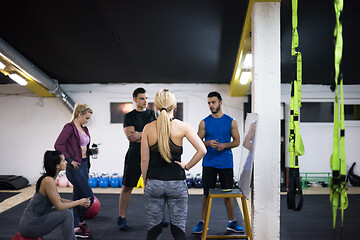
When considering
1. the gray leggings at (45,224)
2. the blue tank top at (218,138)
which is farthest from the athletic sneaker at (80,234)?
the blue tank top at (218,138)

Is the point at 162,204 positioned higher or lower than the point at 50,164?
lower

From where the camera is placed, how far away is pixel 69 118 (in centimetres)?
662

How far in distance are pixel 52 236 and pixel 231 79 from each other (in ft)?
13.2

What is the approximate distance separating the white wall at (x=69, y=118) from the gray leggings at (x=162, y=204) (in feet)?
13.5

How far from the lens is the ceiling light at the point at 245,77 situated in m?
5.26

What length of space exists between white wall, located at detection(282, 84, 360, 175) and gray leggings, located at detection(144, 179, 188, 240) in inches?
181

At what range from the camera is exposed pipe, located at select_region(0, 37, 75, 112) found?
182 inches

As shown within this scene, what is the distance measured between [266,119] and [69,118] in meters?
4.69

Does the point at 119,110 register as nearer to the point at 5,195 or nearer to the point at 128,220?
the point at 5,195

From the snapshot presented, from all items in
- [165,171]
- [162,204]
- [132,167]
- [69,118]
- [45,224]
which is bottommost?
[45,224]

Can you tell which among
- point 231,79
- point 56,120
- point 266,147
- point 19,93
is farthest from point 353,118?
point 19,93

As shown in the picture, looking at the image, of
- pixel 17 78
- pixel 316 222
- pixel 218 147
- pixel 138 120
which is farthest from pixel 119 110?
pixel 316 222

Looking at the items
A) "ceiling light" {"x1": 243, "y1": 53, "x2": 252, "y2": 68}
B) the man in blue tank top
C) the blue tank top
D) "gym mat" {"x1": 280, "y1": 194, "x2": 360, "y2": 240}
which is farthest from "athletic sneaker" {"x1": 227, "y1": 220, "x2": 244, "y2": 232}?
"ceiling light" {"x1": 243, "y1": 53, "x2": 252, "y2": 68}

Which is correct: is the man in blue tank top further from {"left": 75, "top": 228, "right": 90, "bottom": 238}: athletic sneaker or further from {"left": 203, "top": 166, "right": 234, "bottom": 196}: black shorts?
{"left": 75, "top": 228, "right": 90, "bottom": 238}: athletic sneaker
